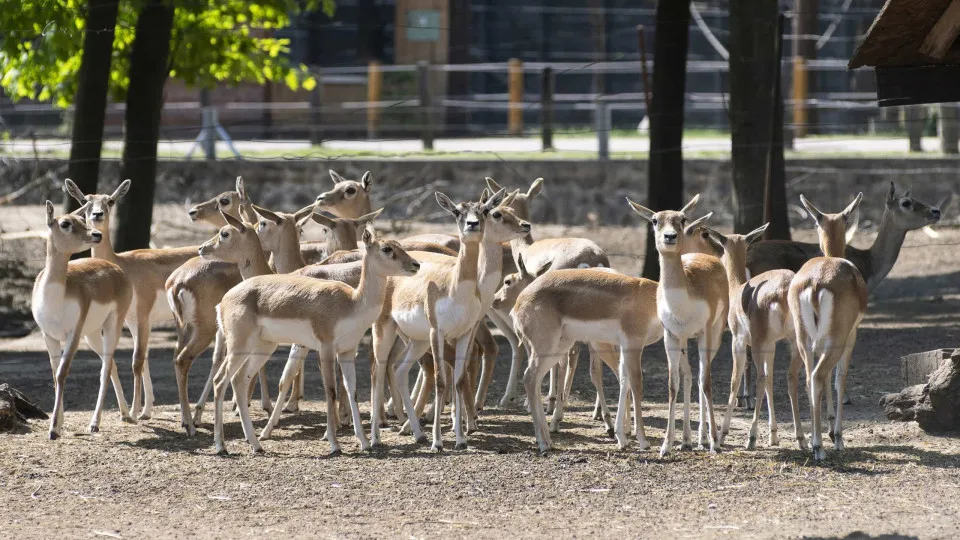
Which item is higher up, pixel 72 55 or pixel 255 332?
pixel 72 55

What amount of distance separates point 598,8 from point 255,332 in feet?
59.2

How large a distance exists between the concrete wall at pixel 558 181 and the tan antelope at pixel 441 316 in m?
9.03

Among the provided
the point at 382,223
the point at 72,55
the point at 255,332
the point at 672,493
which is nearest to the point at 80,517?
the point at 255,332

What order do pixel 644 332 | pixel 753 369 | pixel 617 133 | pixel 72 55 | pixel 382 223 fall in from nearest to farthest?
1. pixel 644 332
2. pixel 753 369
3. pixel 72 55
4. pixel 382 223
5. pixel 617 133

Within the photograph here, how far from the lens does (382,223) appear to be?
17531 mm

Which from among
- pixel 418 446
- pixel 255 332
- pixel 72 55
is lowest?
pixel 418 446

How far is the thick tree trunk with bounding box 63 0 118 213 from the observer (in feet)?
39.3

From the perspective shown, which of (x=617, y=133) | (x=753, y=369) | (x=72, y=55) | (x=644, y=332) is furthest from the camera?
(x=617, y=133)

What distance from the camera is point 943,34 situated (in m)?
6.98

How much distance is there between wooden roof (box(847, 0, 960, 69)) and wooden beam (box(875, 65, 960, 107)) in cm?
4

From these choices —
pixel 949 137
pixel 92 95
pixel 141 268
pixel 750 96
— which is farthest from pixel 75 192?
Answer: pixel 949 137

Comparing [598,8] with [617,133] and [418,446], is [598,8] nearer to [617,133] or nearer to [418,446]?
[617,133]

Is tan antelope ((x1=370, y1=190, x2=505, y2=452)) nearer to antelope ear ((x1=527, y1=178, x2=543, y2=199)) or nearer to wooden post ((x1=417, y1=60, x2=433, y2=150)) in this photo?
antelope ear ((x1=527, y1=178, x2=543, y2=199))

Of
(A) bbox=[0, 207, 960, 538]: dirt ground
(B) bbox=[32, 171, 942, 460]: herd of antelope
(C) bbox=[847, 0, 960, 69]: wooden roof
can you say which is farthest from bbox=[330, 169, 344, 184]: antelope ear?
(C) bbox=[847, 0, 960, 69]: wooden roof
